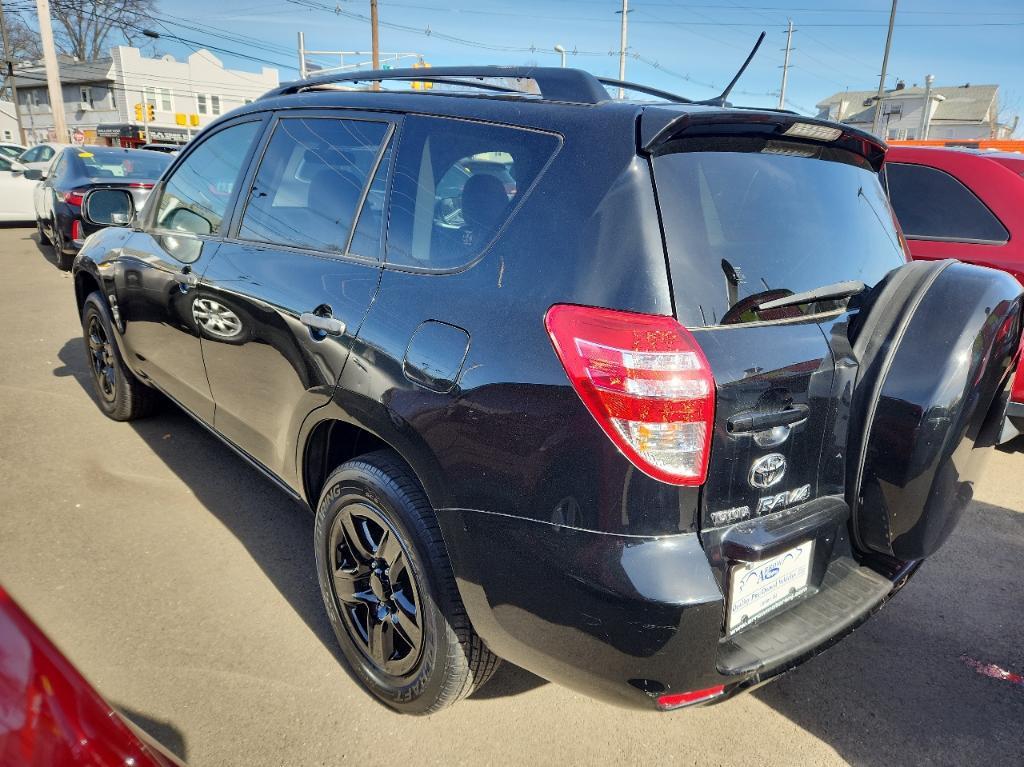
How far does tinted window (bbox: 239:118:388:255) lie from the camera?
2.41m

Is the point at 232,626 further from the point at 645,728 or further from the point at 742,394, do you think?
the point at 742,394

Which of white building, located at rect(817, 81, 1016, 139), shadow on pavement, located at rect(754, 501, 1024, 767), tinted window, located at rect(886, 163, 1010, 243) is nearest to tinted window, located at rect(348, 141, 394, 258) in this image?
shadow on pavement, located at rect(754, 501, 1024, 767)

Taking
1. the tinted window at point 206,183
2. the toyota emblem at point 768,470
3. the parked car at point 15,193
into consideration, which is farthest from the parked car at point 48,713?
the parked car at point 15,193

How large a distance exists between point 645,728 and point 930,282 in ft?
5.18

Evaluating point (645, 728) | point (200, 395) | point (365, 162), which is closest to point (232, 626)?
point (200, 395)

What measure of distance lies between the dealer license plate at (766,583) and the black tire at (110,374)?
3.87m

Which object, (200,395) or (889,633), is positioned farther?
(200,395)

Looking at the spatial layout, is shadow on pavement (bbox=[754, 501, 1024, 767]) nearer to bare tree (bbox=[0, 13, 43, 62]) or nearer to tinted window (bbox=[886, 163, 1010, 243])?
tinted window (bbox=[886, 163, 1010, 243])

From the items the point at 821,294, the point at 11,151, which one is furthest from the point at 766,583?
the point at 11,151

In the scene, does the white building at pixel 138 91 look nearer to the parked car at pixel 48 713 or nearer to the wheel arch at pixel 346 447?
the wheel arch at pixel 346 447

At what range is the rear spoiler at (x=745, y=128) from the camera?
172 centimetres

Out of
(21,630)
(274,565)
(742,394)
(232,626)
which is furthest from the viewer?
(274,565)

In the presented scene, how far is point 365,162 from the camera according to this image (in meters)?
2.39

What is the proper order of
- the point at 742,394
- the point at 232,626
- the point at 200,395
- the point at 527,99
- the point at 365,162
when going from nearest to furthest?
the point at 742,394 → the point at 527,99 → the point at 365,162 → the point at 232,626 → the point at 200,395
